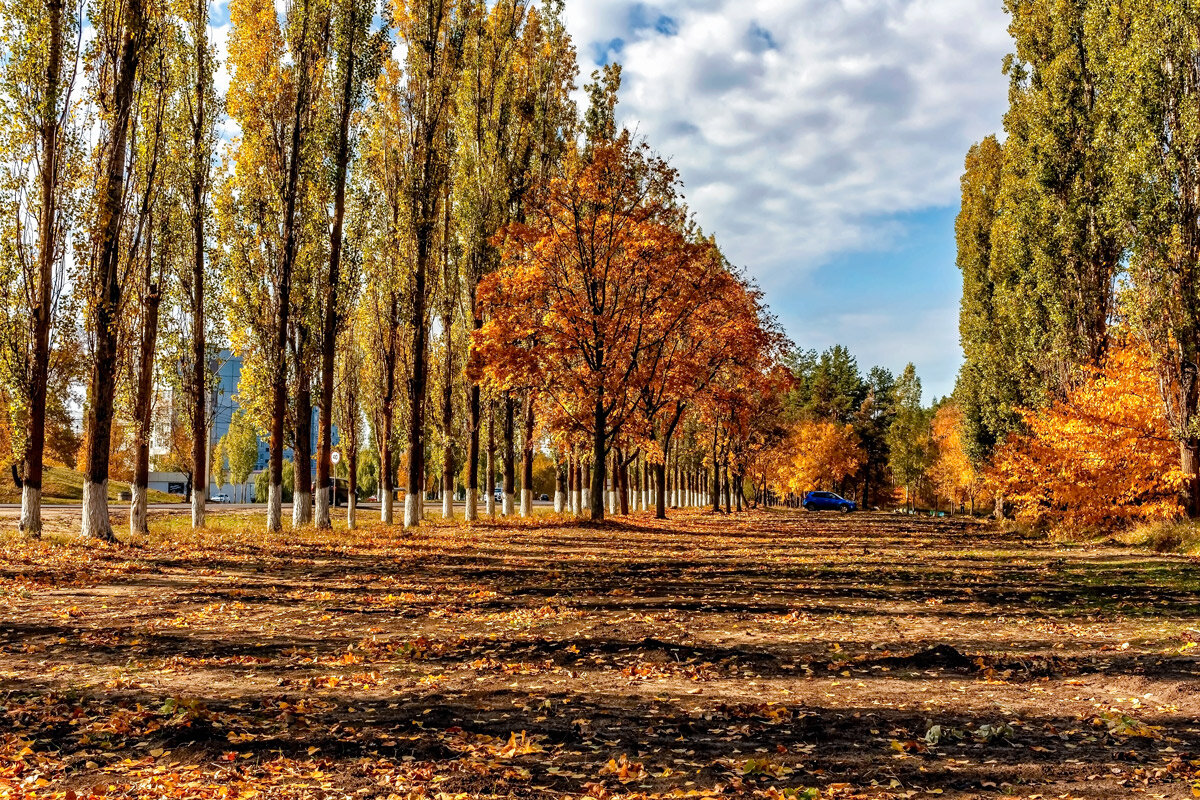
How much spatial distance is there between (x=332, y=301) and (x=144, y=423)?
6348 millimetres

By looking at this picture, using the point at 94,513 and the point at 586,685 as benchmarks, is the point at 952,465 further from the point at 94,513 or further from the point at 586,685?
the point at 586,685

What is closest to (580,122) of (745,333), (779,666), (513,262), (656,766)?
(513,262)

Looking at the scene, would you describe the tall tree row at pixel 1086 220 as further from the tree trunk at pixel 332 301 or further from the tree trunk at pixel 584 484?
the tree trunk at pixel 332 301

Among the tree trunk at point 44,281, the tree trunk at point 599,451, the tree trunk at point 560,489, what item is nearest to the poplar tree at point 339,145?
the tree trunk at point 44,281

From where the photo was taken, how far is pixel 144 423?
19.4m

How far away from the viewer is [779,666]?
7293mm

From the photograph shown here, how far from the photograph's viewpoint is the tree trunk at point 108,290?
16609 millimetres

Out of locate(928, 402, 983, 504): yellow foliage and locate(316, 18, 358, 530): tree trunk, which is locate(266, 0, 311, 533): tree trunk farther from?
locate(928, 402, 983, 504): yellow foliage

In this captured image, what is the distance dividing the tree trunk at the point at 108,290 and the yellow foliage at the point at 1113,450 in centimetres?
2364

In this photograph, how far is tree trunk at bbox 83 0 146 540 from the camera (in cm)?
1661

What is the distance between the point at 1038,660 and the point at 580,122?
29.0 metres

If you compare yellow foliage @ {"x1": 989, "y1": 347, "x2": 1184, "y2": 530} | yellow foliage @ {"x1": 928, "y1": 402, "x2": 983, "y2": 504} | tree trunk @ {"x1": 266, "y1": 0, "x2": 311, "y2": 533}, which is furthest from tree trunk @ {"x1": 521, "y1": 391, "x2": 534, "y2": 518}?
yellow foliage @ {"x1": 928, "y1": 402, "x2": 983, "y2": 504}

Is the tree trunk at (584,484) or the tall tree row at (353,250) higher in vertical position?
the tall tree row at (353,250)

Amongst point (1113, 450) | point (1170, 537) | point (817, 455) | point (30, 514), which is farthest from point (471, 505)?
point (817, 455)
